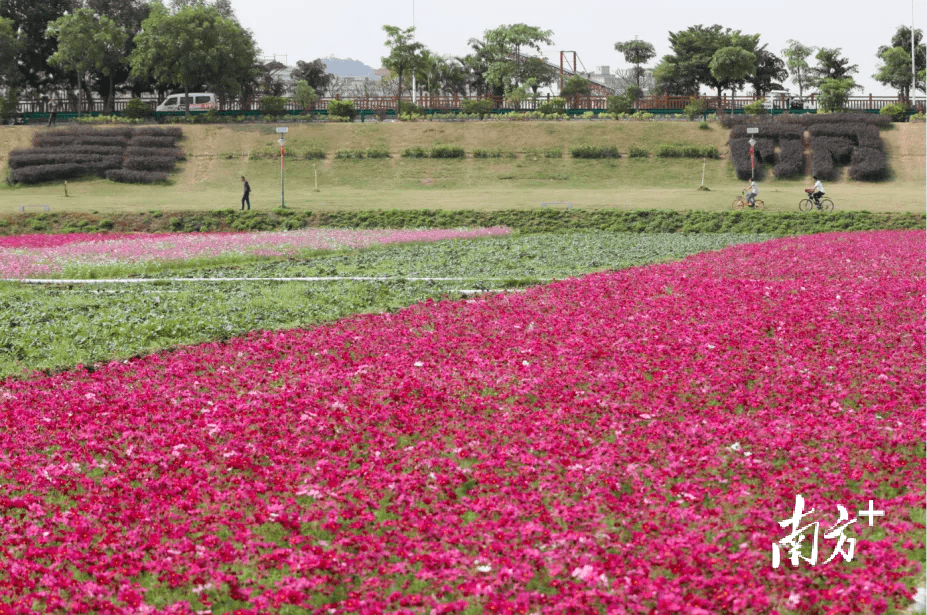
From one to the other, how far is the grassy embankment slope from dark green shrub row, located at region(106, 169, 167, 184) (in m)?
0.76

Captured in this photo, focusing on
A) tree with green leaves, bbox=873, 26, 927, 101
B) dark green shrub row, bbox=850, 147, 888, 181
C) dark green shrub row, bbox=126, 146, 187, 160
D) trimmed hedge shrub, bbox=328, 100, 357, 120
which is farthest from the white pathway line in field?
tree with green leaves, bbox=873, 26, 927, 101

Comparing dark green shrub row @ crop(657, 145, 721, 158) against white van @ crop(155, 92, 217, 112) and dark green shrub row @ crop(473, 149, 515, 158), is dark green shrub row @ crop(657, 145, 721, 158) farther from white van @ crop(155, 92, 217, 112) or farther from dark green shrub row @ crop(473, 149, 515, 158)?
white van @ crop(155, 92, 217, 112)

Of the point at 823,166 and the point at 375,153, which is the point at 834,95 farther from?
the point at 375,153

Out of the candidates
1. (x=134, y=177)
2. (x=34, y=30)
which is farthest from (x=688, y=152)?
(x=34, y=30)

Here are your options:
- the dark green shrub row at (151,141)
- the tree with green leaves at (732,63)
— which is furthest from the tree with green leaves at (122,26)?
the tree with green leaves at (732,63)

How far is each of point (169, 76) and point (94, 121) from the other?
21.9ft

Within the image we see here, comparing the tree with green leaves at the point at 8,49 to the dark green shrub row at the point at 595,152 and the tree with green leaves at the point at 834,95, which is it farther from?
the tree with green leaves at the point at 834,95

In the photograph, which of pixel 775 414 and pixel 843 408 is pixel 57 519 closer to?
pixel 775 414

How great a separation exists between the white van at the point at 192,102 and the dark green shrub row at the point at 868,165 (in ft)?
147

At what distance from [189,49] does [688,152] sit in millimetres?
35360

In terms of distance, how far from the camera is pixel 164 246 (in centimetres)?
2706

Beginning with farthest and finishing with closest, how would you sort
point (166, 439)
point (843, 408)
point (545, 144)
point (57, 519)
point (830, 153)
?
point (545, 144)
point (830, 153)
point (843, 408)
point (166, 439)
point (57, 519)

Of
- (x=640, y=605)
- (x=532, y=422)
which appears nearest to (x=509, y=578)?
(x=640, y=605)

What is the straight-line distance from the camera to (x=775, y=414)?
29.7ft
